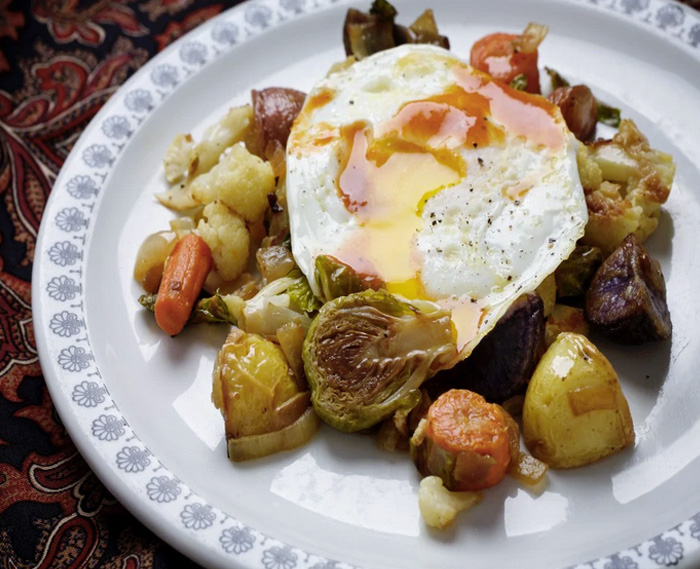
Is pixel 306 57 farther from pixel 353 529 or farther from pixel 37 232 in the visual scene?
pixel 353 529

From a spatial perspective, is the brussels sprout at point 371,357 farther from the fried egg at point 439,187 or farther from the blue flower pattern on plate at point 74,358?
the blue flower pattern on plate at point 74,358

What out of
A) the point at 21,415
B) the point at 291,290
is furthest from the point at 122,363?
the point at 291,290

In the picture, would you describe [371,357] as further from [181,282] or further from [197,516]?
[181,282]

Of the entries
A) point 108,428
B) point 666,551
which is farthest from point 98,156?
point 666,551

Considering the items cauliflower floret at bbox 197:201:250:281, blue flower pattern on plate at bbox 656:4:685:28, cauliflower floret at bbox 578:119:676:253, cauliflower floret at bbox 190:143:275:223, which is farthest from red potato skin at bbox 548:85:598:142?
cauliflower floret at bbox 197:201:250:281

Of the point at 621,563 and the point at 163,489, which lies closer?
the point at 621,563
